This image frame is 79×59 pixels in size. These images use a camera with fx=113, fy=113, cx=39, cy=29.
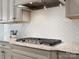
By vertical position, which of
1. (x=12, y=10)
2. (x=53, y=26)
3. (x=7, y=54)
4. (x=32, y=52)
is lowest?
(x=7, y=54)

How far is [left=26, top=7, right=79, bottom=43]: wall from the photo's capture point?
6.93ft

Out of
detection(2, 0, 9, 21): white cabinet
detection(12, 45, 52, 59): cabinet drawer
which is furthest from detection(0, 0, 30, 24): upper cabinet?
detection(12, 45, 52, 59): cabinet drawer

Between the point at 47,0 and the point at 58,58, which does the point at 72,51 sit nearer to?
the point at 58,58

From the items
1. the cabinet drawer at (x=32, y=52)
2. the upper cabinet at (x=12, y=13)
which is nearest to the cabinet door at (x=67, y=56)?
the cabinet drawer at (x=32, y=52)

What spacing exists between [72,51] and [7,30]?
7.62ft

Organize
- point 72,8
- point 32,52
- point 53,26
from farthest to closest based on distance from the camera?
point 53,26
point 32,52
point 72,8

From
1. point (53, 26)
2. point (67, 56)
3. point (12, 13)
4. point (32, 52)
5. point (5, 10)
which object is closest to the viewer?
point (67, 56)

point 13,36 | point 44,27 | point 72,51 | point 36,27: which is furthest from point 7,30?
point 72,51

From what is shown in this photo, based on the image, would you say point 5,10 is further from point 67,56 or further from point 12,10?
point 67,56

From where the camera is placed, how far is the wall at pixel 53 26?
6.93ft

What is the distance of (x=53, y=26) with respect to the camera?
236cm

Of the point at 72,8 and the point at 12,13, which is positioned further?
the point at 12,13

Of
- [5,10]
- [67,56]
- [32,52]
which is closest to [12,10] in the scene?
[5,10]

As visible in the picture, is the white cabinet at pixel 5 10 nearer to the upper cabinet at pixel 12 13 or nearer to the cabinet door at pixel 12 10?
the upper cabinet at pixel 12 13
